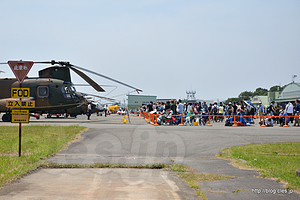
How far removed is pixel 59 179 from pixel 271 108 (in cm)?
2267

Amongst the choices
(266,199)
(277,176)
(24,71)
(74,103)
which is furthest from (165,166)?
(74,103)

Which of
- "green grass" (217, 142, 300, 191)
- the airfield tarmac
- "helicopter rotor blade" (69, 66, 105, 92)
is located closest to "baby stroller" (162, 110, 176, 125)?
"helicopter rotor blade" (69, 66, 105, 92)

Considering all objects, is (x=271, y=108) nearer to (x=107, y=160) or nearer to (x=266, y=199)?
(x=107, y=160)

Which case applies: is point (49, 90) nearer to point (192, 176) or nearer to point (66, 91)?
point (66, 91)

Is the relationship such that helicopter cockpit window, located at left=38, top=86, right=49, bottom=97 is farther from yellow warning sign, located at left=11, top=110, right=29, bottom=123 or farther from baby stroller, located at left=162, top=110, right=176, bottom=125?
yellow warning sign, located at left=11, top=110, right=29, bottom=123

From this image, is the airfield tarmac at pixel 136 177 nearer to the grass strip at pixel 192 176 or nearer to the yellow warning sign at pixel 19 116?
the grass strip at pixel 192 176

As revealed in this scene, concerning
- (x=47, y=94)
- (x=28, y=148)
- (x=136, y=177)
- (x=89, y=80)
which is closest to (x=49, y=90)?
(x=47, y=94)

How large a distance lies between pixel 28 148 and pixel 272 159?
8.47 meters

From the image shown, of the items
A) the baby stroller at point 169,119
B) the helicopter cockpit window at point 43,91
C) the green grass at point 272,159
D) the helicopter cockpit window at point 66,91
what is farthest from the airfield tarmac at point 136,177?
the helicopter cockpit window at point 43,91

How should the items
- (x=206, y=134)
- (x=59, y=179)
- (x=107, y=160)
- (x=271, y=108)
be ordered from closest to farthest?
1. (x=59, y=179)
2. (x=107, y=160)
3. (x=206, y=134)
4. (x=271, y=108)

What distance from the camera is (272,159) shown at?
33.0ft

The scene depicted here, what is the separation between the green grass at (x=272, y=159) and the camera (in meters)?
7.59

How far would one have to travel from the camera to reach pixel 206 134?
16000mm

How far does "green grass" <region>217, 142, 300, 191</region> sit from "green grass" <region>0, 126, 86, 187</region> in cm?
596
